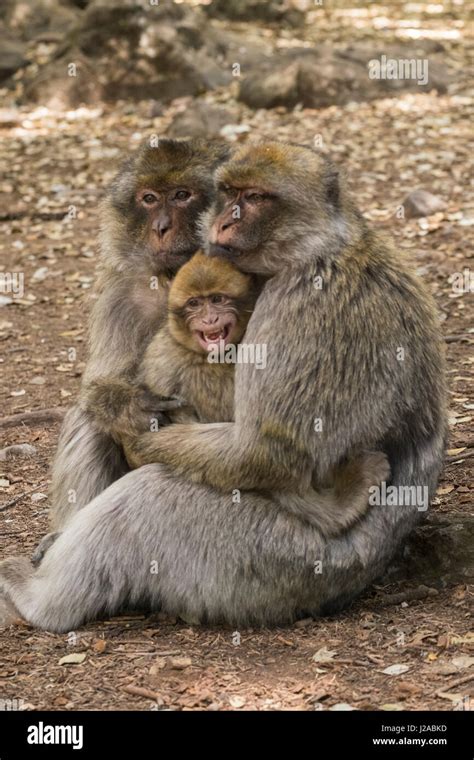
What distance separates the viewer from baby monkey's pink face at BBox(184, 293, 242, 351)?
484 centimetres

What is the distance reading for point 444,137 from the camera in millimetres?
13867

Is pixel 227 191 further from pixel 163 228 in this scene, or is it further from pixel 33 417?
pixel 33 417

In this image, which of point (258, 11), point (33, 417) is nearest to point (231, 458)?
point (33, 417)

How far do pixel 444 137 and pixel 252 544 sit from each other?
1009 centimetres

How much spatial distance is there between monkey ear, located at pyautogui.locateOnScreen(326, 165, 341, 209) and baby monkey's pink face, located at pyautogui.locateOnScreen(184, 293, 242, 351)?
586 millimetres

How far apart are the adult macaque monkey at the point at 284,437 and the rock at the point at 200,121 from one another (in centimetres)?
940

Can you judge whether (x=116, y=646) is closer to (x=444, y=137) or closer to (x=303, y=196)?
(x=303, y=196)

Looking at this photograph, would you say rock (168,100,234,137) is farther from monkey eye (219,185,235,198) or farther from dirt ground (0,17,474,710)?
monkey eye (219,185,235,198)

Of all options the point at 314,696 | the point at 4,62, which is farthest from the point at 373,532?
the point at 4,62

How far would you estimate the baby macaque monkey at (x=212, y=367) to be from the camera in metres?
4.80

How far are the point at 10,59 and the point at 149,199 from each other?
13.2m

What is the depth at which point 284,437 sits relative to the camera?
460 cm

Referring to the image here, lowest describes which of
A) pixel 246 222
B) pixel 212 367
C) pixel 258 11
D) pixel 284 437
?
pixel 284 437

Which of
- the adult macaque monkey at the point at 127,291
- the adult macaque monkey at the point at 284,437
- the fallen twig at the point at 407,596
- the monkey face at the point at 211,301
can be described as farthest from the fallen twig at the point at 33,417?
the fallen twig at the point at 407,596
